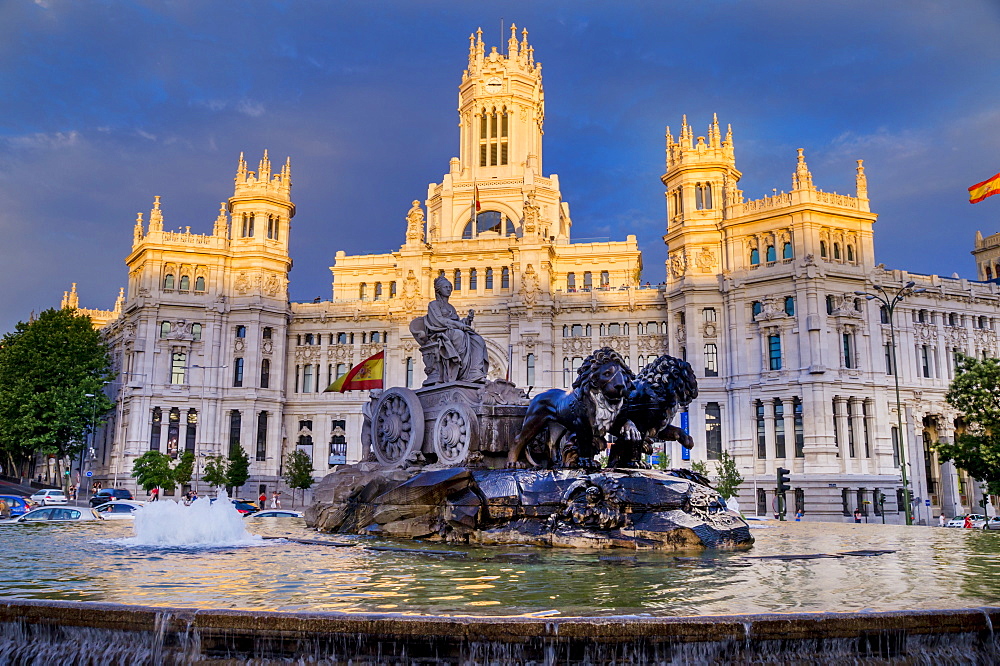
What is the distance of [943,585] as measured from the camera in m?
8.51

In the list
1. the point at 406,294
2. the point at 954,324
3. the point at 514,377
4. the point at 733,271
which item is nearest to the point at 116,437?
the point at 406,294

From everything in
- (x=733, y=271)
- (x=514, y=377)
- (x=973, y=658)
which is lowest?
(x=973, y=658)

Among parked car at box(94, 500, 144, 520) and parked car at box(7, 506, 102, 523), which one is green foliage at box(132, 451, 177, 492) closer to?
parked car at box(94, 500, 144, 520)

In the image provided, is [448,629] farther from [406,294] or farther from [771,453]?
[406,294]

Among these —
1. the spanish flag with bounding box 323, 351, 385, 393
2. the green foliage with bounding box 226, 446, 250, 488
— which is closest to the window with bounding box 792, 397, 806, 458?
the spanish flag with bounding box 323, 351, 385, 393

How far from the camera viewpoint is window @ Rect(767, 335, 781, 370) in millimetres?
61219

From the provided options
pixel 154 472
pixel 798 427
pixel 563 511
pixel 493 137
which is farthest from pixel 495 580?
pixel 493 137

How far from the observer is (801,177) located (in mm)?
62812

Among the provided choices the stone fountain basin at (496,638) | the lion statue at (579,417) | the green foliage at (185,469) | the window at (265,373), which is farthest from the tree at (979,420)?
the window at (265,373)

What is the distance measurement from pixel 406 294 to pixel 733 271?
2832 centimetres

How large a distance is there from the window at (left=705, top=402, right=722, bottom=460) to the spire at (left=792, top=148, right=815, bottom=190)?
1806 cm

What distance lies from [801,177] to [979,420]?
26132mm

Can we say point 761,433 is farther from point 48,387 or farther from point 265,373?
point 48,387

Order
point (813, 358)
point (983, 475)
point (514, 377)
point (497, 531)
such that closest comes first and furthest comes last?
point (497, 531) < point (983, 475) < point (813, 358) < point (514, 377)
